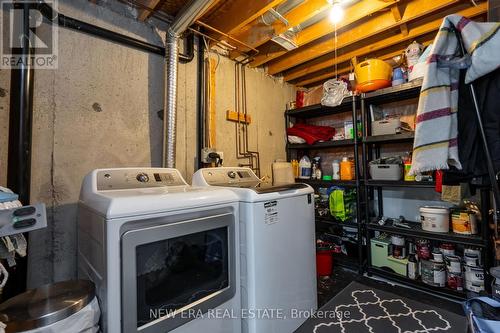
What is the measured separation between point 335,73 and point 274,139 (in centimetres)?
111

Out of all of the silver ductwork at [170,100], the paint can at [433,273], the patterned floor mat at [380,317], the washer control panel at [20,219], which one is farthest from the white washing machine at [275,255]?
the paint can at [433,273]

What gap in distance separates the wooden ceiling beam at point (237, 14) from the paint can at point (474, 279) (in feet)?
8.31

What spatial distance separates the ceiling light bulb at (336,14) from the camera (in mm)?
1906

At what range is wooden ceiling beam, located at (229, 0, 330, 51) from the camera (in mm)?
1836

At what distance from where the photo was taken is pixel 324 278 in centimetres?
247

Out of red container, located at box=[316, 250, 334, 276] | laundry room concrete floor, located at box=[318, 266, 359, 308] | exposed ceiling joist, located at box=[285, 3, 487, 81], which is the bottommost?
laundry room concrete floor, located at box=[318, 266, 359, 308]

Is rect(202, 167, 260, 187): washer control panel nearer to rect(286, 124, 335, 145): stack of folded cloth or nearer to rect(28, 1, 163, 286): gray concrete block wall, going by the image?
rect(28, 1, 163, 286): gray concrete block wall

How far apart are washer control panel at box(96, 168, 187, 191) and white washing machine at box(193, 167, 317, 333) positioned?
22 cm

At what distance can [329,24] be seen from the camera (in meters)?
2.13

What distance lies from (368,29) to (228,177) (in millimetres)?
1816

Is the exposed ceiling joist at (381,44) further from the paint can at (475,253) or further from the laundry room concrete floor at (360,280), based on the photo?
the laundry room concrete floor at (360,280)

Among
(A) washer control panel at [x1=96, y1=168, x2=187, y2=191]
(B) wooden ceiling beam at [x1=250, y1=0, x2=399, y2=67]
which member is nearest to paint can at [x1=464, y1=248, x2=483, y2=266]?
(B) wooden ceiling beam at [x1=250, y1=0, x2=399, y2=67]

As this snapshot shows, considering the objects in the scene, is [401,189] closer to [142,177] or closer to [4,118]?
[142,177]

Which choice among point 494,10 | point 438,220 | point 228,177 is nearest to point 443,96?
point 494,10
